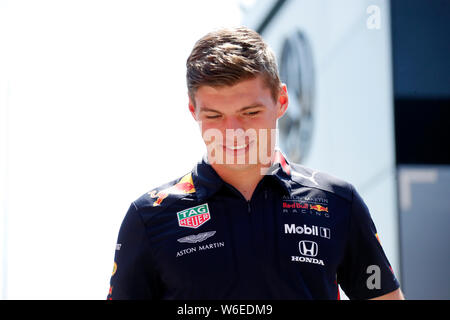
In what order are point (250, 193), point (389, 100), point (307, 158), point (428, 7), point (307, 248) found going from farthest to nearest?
1. point (307, 158)
2. point (389, 100)
3. point (428, 7)
4. point (250, 193)
5. point (307, 248)

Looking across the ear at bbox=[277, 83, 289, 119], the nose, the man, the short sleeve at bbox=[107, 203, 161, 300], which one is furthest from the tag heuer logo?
the ear at bbox=[277, 83, 289, 119]

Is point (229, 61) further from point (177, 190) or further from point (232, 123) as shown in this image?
point (177, 190)

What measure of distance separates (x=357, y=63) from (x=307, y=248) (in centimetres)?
775

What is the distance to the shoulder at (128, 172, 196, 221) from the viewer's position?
89.5 inches

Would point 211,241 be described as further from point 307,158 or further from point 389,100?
point 307,158

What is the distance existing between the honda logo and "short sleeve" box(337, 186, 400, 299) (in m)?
0.14

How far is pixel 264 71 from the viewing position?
7.48 feet

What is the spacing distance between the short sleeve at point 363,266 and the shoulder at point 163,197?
1.77ft

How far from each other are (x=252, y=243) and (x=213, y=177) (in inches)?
11.6

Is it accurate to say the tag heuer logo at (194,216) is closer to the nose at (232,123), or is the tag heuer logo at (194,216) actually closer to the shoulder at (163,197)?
the shoulder at (163,197)

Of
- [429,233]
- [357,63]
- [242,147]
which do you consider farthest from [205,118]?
[357,63]

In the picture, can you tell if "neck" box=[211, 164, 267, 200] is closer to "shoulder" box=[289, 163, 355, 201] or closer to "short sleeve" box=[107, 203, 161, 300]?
"shoulder" box=[289, 163, 355, 201]

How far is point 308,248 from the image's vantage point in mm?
2154

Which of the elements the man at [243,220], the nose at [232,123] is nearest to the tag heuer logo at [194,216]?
the man at [243,220]
